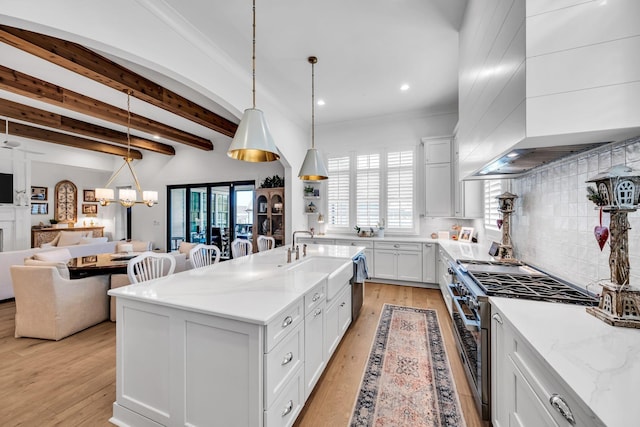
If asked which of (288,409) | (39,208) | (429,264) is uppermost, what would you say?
(39,208)

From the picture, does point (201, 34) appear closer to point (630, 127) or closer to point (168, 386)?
point (168, 386)

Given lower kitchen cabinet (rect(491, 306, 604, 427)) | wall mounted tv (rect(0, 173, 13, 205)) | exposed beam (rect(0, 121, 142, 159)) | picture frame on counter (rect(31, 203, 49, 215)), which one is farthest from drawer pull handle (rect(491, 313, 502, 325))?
picture frame on counter (rect(31, 203, 49, 215))

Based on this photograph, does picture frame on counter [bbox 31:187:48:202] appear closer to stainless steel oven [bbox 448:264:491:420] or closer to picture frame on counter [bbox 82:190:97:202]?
picture frame on counter [bbox 82:190:97:202]

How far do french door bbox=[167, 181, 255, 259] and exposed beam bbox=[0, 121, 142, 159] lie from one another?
1605mm

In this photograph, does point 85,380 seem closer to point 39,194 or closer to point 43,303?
point 43,303

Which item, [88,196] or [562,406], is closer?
[562,406]

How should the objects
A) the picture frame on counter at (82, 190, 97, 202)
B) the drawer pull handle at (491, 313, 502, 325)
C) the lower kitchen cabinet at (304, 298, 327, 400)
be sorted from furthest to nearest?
1. the picture frame on counter at (82, 190, 97, 202)
2. the lower kitchen cabinet at (304, 298, 327, 400)
3. the drawer pull handle at (491, 313, 502, 325)

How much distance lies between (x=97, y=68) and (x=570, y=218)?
4556 mm

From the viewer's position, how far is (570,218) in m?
1.75

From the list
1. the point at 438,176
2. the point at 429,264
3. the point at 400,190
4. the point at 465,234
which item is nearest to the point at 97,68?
the point at 400,190

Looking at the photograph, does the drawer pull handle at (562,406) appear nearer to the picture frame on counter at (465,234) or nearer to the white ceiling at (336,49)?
the white ceiling at (336,49)

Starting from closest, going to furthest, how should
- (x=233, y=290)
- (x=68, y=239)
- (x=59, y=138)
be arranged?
(x=233, y=290) → (x=59, y=138) → (x=68, y=239)

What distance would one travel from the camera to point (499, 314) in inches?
55.4

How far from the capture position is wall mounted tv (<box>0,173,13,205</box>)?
17.9 feet
